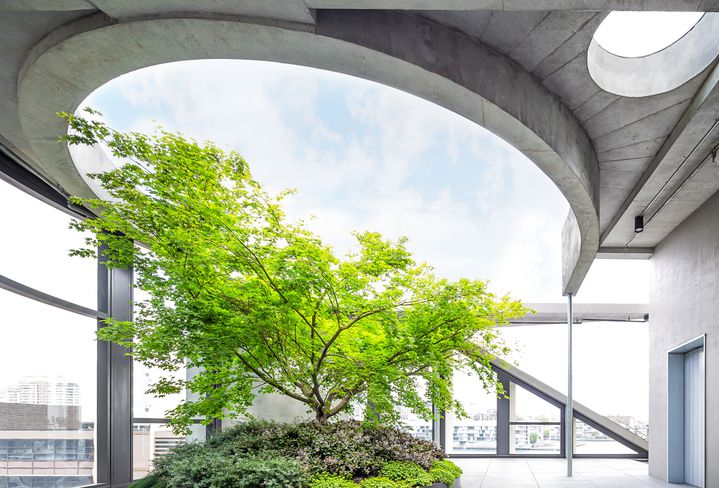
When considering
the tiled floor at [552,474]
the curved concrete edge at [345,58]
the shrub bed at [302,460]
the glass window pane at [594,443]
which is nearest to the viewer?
the curved concrete edge at [345,58]

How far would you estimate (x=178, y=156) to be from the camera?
23.1 feet

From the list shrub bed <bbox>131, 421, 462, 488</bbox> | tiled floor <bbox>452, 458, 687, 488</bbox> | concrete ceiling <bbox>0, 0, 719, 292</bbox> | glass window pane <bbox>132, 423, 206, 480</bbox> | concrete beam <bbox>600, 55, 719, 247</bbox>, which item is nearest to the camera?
concrete ceiling <bbox>0, 0, 719, 292</bbox>

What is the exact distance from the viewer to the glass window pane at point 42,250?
741 centimetres

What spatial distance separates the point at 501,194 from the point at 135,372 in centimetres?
3464

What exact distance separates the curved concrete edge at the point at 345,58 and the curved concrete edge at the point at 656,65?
0.49 m

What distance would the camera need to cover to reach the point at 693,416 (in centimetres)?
970

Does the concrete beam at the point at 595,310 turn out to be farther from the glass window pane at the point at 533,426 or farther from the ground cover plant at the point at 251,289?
the ground cover plant at the point at 251,289

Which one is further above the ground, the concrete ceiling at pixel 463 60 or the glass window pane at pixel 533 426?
the concrete ceiling at pixel 463 60

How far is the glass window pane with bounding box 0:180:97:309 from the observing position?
7.41 m

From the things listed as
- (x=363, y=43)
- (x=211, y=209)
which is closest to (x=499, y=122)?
(x=363, y=43)

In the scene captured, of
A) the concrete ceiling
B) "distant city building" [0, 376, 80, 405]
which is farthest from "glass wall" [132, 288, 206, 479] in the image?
the concrete ceiling

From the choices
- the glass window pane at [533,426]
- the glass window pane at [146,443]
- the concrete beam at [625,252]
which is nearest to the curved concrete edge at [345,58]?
the concrete beam at [625,252]

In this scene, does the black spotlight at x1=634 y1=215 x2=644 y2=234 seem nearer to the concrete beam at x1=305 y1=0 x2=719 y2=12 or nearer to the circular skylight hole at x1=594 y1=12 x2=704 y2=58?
the circular skylight hole at x1=594 y1=12 x2=704 y2=58

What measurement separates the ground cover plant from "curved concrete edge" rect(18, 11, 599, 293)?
119 centimetres
